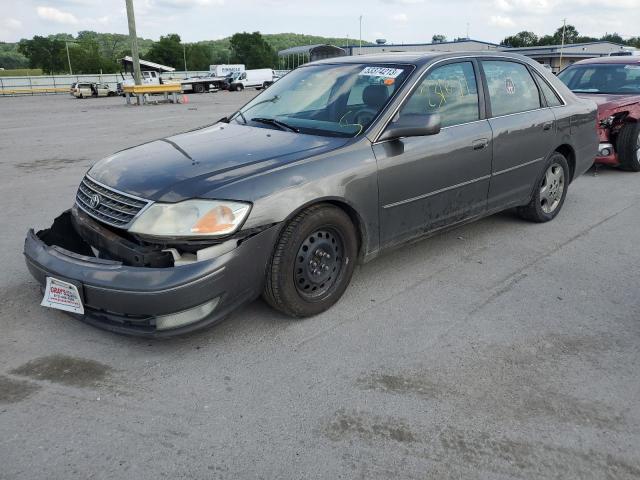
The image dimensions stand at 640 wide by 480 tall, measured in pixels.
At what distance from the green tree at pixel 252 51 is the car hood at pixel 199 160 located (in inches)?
4184

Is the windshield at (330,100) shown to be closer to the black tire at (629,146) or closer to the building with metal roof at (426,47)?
the building with metal roof at (426,47)

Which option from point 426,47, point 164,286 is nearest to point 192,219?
point 164,286

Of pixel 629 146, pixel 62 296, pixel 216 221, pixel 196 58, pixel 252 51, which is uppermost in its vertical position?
pixel 252 51

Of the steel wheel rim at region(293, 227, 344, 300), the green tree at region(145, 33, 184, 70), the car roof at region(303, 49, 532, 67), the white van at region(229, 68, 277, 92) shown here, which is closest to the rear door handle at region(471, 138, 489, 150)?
the car roof at region(303, 49, 532, 67)

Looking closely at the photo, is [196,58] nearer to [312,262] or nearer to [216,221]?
[312,262]

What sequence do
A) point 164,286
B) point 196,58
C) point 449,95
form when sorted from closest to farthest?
point 164,286, point 449,95, point 196,58

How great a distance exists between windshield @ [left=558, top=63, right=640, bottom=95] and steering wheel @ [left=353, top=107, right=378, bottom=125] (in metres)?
5.87

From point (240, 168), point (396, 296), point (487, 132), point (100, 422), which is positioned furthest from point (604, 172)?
point (100, 422)

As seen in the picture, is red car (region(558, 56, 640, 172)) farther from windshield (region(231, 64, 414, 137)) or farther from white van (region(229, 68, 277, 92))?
white van (region(229, 68, 277, 92))

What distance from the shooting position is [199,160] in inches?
130

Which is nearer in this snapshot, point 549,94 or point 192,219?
point 192,219

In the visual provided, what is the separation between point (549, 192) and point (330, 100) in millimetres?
2668

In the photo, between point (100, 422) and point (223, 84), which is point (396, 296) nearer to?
point (100, 422)

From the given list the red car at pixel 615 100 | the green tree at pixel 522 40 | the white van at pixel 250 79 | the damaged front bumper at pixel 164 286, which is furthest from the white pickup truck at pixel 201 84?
the green tree at pixel 522 40
